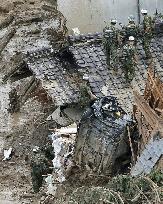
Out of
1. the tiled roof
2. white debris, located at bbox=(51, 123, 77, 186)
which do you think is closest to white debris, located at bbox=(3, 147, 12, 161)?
white debris, located at bbox=(51, 123, 77, 186)

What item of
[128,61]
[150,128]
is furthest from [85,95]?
[150,128]

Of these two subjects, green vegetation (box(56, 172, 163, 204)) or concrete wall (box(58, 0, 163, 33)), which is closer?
green vegetation (box(56, 172, 163, 204))

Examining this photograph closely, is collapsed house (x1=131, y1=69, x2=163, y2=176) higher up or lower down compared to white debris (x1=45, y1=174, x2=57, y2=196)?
higher up

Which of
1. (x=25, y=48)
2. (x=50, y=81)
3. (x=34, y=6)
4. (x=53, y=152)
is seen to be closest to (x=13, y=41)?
(x=25, y=48)

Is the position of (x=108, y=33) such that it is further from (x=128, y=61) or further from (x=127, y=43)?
(x=128, y=61)

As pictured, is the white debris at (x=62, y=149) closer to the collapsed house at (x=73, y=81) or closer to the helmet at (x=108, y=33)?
the collapsed house at (x=73, y=81)

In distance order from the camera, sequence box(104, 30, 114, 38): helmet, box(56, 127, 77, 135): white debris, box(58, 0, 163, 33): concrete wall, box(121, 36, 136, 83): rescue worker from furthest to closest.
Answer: box(58, 0, 163, 33): concrete wall → box(104, 30, 114, 38): helmet → box(121, 36, 136, 83): rescue worker → box(56, 127, 77, 135): white debris

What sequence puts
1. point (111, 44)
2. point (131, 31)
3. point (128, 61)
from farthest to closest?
point (131, 31)
point (111, 44)
point (128, 61)

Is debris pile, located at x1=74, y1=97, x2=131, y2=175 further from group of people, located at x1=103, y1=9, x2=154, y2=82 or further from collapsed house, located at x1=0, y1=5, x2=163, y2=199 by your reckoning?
group of people, located at x1=103, y1=9, x2=154, y2=82

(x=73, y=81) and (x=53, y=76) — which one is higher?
(x=53, y=76)

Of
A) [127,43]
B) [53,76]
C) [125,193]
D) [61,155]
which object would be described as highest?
[125,193]
